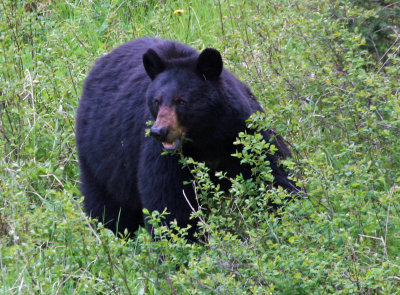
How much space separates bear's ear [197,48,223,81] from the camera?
5.16 meters

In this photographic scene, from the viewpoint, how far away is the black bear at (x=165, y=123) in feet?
16.9

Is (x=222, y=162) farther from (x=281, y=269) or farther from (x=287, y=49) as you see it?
(x=287, y=49)

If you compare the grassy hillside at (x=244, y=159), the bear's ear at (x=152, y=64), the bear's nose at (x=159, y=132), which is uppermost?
the bear's ear at (x=152, y=64)

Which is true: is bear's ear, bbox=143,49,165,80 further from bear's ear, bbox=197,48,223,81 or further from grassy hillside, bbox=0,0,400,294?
grassy hillside, bbox=0,0,400,294

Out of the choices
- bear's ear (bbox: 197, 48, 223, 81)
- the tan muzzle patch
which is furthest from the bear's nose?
bear's ear (bbox: 197, 48, 223, 81)

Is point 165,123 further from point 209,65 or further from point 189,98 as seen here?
point 209,65

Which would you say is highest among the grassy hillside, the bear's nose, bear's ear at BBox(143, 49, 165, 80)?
bear's ear at BBox(143, 49, 165, 80)

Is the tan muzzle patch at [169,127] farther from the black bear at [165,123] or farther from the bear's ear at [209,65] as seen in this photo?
the bear's ear at [209,65]

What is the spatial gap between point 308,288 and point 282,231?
2.00ft

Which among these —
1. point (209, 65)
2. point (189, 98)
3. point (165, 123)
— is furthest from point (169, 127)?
point (209, 65)

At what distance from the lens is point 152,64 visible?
5.38 meters

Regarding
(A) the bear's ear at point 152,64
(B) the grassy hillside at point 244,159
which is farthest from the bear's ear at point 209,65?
(B) the grassy hillside at point 244,159

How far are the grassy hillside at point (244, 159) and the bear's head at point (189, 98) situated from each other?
1.00 feet

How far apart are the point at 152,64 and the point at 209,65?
17.6 inches
